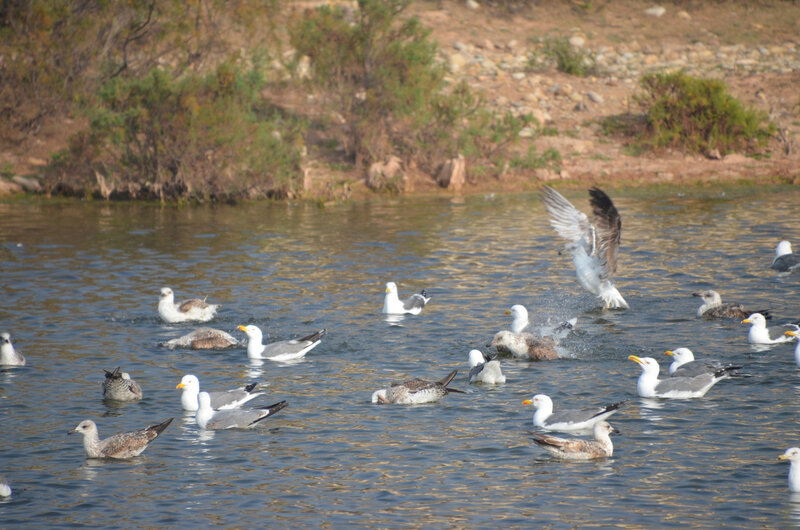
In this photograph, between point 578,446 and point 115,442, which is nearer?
point 578,446

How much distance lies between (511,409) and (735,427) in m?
2.51

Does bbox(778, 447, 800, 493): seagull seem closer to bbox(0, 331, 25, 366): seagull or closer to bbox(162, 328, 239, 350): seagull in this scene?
bbox(162, 328, 239, 350): seagull

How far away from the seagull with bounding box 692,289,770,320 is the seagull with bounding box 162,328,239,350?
7.46 meters

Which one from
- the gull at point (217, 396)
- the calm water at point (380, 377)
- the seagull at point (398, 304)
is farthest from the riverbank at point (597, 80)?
the gull at point (217, 396)

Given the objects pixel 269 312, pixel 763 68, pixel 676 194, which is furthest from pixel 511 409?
pixel 763 68

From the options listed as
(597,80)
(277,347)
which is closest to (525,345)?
(277,347)

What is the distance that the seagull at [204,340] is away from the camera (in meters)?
15.1

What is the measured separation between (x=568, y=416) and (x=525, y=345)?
335 cm

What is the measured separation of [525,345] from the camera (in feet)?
48.2

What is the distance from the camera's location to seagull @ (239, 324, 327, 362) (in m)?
14.5

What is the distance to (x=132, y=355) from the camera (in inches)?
587

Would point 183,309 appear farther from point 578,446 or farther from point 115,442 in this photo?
point 578,446

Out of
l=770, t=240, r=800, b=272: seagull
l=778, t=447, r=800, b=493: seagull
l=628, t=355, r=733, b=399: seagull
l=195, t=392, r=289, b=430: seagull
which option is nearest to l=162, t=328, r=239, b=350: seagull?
l=195, t=392, r=289, b=430: seagull

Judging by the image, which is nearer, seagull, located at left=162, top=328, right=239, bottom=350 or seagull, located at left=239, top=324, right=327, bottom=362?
seagull, located at left=239, top=324, right=327, bottom=362
